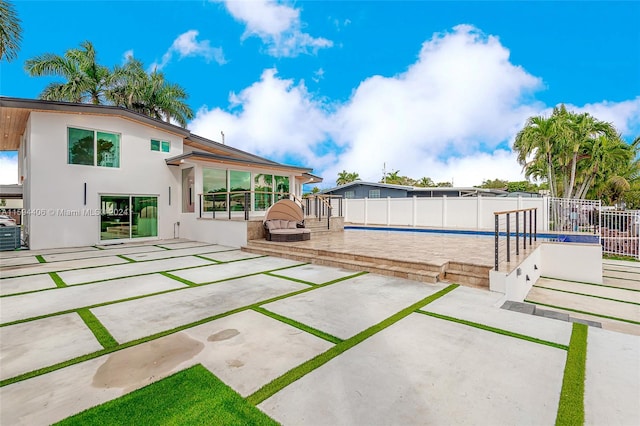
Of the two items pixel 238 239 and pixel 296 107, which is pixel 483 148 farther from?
pixel 238 239

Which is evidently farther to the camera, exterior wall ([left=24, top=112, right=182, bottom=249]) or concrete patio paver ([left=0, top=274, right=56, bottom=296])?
exterior wall ([left=24, top=112, right=182, bottom=249])

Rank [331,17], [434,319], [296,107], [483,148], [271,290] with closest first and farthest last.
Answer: [434,319] < [271,290] < [331,17] < [296,107] < [483,148]

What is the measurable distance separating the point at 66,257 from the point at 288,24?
1641cm

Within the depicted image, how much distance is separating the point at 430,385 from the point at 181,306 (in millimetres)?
3536

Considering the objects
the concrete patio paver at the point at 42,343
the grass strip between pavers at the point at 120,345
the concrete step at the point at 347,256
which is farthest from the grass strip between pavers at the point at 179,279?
the concrete step at the point at 347,256

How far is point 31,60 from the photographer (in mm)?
16266

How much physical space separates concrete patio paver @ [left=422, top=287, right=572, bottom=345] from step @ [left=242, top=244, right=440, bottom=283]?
0.84 meters

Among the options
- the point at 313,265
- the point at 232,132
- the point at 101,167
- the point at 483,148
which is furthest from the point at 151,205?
the point at 483,148

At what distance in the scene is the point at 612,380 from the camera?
95.1 inches

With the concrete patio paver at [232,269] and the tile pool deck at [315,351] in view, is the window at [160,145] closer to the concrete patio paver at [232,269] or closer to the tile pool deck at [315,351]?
the concrete patio paver at [232,269]

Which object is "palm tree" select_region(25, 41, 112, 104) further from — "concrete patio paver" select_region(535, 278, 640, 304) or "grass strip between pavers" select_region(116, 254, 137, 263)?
"concrete patio paver" select_region(535, 278, 640, 304)

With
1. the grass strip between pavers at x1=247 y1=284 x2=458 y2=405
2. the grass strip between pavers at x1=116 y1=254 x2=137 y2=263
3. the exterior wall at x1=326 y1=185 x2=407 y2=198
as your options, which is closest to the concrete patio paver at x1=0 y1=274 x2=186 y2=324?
the grass strip between pavers at x1=116 y1=254 x2=137 y2=263

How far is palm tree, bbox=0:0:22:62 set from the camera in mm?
8133

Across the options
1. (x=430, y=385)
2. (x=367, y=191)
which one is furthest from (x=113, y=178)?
(x=367, y=191)
